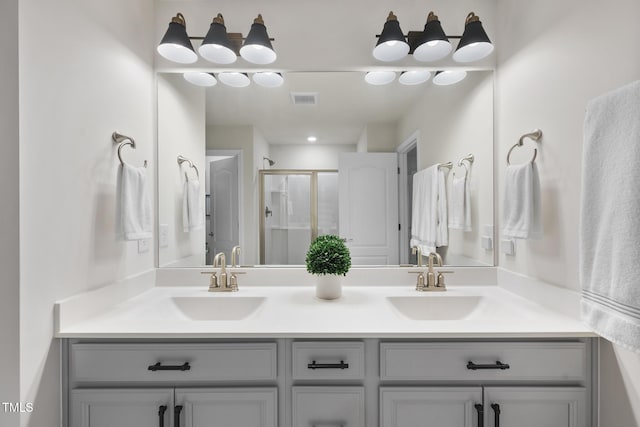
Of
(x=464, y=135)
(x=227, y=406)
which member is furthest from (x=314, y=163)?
(x=227, y=406)

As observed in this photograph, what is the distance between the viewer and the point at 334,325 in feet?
3.67

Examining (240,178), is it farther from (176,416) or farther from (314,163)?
(176,416)

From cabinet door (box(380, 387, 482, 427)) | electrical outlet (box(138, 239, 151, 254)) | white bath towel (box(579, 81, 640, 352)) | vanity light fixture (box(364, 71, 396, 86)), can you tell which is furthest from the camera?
vanity light fixture (box(364, 71, 396, 86))

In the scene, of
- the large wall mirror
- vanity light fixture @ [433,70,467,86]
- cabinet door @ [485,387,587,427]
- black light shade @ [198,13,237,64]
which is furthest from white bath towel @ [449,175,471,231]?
black light shade @ [198,13,237,64]

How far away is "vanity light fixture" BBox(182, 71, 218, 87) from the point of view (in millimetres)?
1729

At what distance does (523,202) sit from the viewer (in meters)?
1.36

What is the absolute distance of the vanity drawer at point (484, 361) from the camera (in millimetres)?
1078

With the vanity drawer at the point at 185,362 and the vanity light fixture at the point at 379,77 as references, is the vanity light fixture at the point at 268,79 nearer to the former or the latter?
the vanity light fixture at the point at 379,77

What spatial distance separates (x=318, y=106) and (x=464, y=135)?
816mm

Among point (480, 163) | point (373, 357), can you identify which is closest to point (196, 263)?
point (373, 357)

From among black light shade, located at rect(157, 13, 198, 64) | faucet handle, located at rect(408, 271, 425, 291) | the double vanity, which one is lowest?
the double vanity

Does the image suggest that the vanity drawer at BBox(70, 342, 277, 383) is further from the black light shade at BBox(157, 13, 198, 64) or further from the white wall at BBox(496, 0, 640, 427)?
the black light shade at BBox(157, 13, 198, 64)

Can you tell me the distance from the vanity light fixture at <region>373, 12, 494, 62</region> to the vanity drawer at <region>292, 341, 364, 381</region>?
1.36 meters

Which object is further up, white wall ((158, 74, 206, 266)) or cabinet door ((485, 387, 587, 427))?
white wall ((158, 74, 206, 266))
